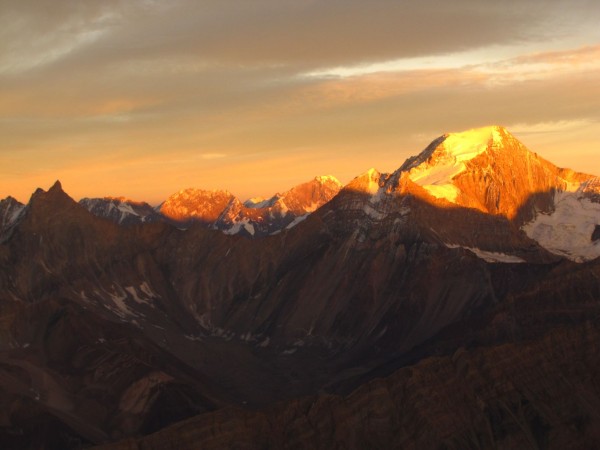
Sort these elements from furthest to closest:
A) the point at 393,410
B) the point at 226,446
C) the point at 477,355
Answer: the point at 477,355, the point at 393,410, the point at 226,446

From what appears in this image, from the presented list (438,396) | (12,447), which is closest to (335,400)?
(438,396)

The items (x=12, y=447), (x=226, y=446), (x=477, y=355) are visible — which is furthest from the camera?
(x=12, y=447)

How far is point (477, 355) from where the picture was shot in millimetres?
170125

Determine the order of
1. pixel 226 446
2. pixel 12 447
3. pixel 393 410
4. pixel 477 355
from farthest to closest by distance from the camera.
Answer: pixel 12 447, pixel 477 355, pixel 393 410, pixel 226 446

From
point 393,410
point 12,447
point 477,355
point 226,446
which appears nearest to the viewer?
point 226,446

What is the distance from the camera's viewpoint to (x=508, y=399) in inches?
6560

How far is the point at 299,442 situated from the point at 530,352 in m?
41.2

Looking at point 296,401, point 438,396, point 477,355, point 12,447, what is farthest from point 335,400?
point 12,447

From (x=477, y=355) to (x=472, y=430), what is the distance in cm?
1384

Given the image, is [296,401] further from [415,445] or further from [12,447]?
[12,447]

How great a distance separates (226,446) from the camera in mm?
145250

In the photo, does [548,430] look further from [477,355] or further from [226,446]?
[226,446]

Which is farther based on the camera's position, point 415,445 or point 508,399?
point 508,399

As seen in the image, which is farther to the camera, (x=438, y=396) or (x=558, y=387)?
(x=558, y=387)
